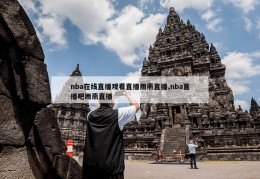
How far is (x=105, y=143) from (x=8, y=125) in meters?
1.47

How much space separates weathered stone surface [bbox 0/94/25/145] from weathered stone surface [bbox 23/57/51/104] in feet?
1.09

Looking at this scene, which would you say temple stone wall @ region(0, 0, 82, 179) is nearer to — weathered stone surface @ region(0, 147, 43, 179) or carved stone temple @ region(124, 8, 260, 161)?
weathered stone surface @ region(0, 147, 43, 179)

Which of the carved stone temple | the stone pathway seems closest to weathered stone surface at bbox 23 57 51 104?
the stone pathway

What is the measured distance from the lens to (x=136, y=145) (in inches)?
1090

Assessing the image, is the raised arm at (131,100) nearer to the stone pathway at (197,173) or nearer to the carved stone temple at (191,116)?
the stone pathway at (197,173)

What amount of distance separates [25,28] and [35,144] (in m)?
1.89

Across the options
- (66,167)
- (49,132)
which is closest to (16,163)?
(49,132)

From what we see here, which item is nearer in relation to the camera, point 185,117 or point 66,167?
point 66,167

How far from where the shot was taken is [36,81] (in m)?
3.33

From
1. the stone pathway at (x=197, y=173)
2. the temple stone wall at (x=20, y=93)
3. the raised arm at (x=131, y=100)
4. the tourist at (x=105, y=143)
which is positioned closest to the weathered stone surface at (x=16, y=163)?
the temple stone wall at (x=20, y=93)

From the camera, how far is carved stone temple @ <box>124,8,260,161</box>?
22.0 metres

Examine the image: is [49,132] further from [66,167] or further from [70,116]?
[70,116]

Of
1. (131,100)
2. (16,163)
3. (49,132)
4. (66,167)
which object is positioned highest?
(131,100)

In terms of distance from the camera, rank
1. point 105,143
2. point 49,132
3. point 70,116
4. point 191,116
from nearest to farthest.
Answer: point 105,143 → point 49,132 → point 191,116 → point 70,116
